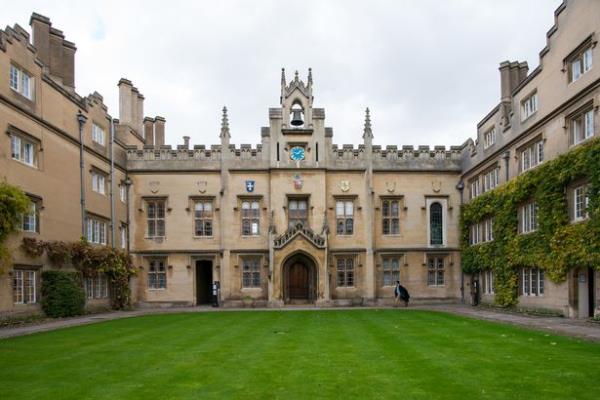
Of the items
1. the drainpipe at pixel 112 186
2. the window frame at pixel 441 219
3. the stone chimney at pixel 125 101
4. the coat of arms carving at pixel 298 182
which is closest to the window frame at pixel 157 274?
the drainpipe at pixel 112 186

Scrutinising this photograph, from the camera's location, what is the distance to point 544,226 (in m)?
24.1

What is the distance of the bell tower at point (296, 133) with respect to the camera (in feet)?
117

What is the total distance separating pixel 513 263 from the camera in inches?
1078

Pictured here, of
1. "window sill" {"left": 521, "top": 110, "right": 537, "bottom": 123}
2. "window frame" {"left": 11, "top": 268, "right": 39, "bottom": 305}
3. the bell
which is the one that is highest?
the bell

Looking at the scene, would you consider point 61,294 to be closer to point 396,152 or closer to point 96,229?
point 96,229

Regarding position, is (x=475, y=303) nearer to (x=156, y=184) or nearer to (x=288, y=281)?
(x=288, y=281)

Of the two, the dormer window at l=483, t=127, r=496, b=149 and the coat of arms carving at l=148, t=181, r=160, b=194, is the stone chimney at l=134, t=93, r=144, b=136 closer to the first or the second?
the coat of arms carving at l=148, t=181, r=160, b=194

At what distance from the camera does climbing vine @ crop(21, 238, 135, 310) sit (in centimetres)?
2462

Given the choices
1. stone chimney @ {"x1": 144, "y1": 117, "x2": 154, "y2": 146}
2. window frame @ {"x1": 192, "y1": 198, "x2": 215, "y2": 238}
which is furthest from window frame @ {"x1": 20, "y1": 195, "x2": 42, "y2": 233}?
stone chimney @ {"x1": 144, "y1": 117, "x2": 154, "y2": 146}

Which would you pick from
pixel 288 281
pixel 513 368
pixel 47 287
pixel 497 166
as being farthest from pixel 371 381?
pixel 288 281

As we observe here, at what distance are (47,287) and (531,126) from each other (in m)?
22.7

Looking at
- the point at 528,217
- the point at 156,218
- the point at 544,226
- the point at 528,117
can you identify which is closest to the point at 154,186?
the point at 156,218

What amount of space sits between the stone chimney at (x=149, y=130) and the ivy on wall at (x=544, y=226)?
23.6 metres

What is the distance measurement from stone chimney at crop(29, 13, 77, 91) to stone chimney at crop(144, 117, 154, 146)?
12.9 metres
